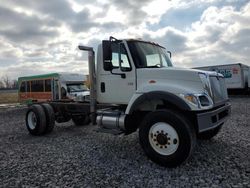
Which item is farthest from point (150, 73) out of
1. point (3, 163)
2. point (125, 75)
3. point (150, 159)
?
point (3, 163)

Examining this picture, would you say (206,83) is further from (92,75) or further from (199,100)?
(92,75)

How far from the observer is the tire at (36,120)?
8.66m

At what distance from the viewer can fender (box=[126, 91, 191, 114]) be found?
5242 mm

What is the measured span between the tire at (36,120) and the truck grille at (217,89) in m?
5.52

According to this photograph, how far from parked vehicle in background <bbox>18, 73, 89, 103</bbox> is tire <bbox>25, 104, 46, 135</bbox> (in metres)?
7.49

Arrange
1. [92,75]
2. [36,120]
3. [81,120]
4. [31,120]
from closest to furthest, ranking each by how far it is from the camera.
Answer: [92,75] < [36,120] < [31,120] < [81,120]

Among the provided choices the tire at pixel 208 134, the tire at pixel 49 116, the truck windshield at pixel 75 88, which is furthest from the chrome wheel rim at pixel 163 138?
the truck windshield at pixel 75 88

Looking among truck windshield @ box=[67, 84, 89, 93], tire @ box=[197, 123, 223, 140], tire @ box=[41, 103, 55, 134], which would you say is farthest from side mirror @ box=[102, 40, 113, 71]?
truck windshield @ box=[67, 84, 89, 93]

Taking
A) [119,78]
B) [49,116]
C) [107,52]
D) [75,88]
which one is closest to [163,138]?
[119,78]

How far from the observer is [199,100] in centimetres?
520

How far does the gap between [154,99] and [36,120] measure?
15.3 ft

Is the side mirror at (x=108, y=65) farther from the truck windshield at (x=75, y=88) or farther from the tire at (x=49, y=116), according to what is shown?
the truck windshield at (x=75, y=88)

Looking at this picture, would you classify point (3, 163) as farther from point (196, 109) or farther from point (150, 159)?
point (196, 109)

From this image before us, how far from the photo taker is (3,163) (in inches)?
234
